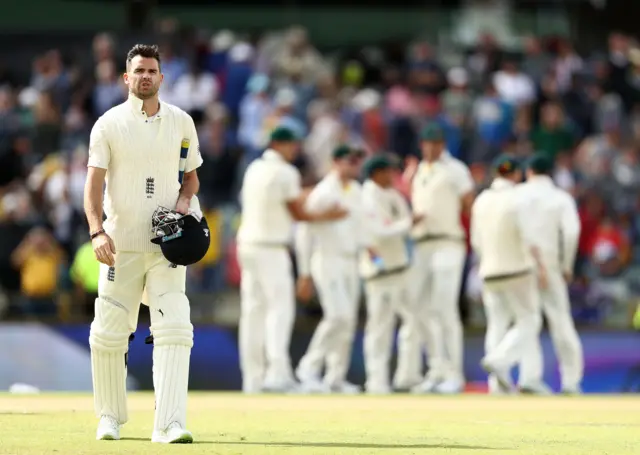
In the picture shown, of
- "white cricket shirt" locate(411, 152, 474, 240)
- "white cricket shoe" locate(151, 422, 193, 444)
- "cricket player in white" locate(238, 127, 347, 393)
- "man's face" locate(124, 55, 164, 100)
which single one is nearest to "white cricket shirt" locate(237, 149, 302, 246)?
"cricket player in white" locate(238, 127, 347, 393)

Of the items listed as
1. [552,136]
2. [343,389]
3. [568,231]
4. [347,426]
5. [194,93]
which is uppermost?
[194,93]

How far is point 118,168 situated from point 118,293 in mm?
784

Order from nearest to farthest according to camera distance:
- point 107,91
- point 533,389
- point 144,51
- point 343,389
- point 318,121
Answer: point 144,51 → point 533,389 → point 343,389 → point 318,121 → point 107,91

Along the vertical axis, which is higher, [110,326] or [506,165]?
[506,165]

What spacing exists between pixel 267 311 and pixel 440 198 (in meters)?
2.52

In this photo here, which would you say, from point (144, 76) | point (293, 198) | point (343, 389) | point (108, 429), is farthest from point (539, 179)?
point (108, 429)

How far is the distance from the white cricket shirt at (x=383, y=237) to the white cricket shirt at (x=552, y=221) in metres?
1.44

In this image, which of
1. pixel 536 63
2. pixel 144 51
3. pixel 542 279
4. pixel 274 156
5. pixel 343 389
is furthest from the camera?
pixel 536 63

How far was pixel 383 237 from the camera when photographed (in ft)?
61.6

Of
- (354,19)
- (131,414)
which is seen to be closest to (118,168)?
(131,414)

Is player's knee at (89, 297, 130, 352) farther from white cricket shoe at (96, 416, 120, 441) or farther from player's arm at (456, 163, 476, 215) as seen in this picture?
player's arm at (456, 163, 476, 215)

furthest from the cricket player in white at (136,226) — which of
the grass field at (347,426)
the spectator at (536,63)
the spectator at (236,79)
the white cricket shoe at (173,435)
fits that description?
the spectator at (536,63)

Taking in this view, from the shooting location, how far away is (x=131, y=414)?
13.0 meters

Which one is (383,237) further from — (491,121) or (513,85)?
(513,85)
